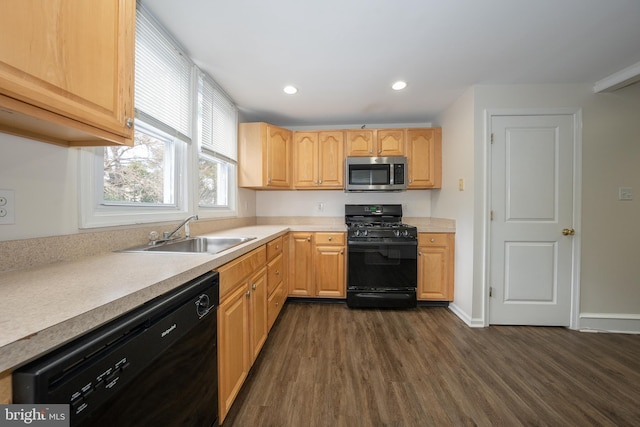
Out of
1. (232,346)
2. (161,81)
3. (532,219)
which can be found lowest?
(232,346)

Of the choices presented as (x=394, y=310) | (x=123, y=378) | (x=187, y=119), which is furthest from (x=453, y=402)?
(x=187, y=119)

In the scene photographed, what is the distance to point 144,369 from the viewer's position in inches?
27.4

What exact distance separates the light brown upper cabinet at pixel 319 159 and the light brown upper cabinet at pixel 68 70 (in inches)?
85.6

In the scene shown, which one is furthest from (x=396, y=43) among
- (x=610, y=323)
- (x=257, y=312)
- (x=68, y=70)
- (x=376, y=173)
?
(x=610, y=323)

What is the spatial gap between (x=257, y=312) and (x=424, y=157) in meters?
2.63

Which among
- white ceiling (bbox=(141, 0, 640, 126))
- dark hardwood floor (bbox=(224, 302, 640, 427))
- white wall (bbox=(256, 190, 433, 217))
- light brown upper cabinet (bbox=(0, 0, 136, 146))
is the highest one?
white ceiling (bbox=(141, 0, 640, 126))

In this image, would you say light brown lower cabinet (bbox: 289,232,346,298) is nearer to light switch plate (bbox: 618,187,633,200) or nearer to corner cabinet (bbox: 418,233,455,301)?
corner cabinet (bbox: 418,233,455,301)

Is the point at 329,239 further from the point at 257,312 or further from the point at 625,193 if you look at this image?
the point at 625,193

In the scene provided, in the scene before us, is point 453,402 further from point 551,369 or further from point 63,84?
point 63,84

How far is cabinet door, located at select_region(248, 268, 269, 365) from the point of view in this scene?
1528 millimetres

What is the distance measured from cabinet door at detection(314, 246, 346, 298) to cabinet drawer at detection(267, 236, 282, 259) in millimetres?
576

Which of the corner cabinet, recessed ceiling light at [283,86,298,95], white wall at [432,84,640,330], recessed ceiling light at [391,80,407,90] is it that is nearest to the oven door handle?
the corner cabinet

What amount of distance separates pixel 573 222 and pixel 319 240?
8.09ft

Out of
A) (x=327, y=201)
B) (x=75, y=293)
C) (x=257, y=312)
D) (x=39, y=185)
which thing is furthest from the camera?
(x=327, y=201)
